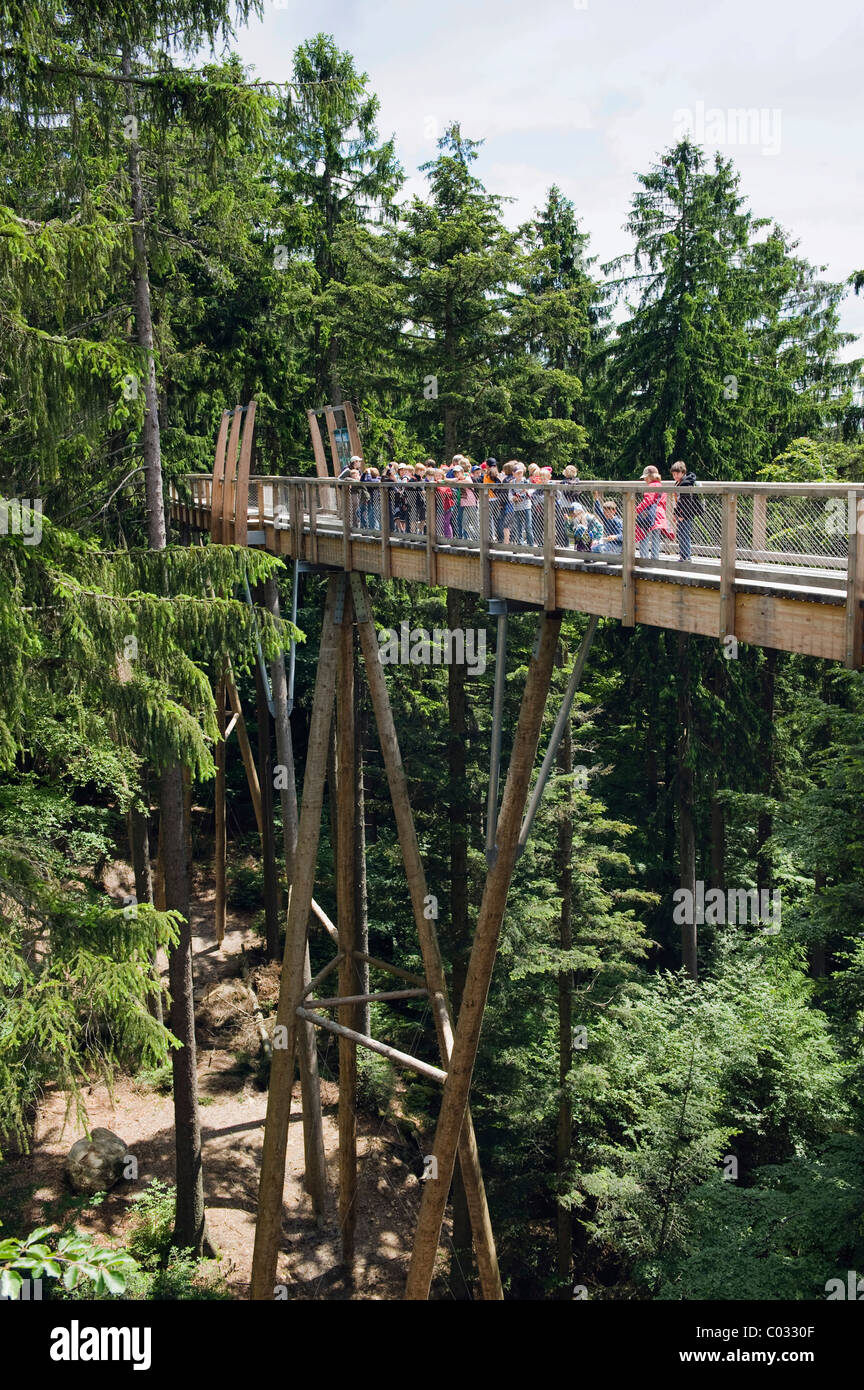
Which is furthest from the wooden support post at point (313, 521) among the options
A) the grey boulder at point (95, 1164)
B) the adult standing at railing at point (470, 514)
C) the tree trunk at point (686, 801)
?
the tree trunk at point (686, 801)

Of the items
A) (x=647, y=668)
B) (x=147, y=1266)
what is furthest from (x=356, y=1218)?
(x=647, y=668)

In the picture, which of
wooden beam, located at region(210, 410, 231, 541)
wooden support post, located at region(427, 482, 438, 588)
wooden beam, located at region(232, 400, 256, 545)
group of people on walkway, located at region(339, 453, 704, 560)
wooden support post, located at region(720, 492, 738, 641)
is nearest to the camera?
Answer: wooden support post, located at region(720, 492, 738, 641)

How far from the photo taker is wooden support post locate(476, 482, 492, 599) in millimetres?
8812

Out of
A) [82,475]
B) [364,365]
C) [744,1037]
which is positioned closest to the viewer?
[82,475]

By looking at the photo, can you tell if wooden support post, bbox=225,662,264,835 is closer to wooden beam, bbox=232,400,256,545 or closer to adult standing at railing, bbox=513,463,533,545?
wooden beam, bbox=232,400,256,545

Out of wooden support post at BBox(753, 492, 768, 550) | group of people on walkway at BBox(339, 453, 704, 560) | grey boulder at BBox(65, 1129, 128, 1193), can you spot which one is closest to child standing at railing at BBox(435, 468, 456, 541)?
group of people on walkway at BBox(339, 453, 704, 560)

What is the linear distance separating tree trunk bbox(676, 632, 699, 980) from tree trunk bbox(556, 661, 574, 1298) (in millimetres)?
5663

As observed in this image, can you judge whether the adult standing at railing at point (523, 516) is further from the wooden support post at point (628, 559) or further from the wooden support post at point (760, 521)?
the wooden support post at point (760, 521)

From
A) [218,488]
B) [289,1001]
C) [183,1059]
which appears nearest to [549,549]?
[289,1001]

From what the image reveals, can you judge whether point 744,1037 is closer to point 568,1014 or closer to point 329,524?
point 568,1014

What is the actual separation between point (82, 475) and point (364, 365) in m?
6.50

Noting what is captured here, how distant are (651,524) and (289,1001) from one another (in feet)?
23.2

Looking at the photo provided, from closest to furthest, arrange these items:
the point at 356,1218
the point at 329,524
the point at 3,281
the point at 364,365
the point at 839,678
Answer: the point at 3,281, the point at 329,524, the point at 356,1218, the point at 364,365, the point at 839,678

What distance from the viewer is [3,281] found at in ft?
22.1
